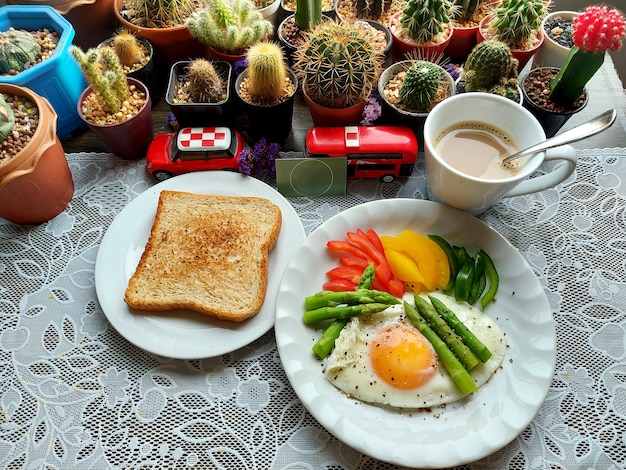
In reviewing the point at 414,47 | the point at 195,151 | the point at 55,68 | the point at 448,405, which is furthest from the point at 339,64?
the point at 448,405

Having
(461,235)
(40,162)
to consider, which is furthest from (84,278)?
(461,235)

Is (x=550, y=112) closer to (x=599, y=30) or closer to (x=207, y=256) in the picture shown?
(x=599, y=30)

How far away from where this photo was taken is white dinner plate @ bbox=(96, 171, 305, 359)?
1.47 metres

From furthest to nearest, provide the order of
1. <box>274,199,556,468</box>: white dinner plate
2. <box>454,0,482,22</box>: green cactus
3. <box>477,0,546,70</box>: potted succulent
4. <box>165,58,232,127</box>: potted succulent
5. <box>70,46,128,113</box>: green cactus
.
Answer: <box>454,0,482,22</box>: green cactus
<box>477,0,546,70</box>: potted succulent
<box>165,58,232,127</box>: potted succulent
<box>70,46,128,113</box>: green cactus
<box>274,199,556,468</box>: white dinner plate

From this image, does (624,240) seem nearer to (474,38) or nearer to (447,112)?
(447,112)

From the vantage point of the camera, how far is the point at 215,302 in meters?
1.53

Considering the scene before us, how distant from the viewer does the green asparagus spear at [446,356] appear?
1.34 metres

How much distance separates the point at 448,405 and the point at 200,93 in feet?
4.37

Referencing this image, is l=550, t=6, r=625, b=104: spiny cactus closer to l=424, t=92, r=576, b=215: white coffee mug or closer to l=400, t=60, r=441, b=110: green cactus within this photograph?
l=424, t=92, r=576, b=215: white coffee mug

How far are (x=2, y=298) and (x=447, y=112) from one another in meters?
1.60

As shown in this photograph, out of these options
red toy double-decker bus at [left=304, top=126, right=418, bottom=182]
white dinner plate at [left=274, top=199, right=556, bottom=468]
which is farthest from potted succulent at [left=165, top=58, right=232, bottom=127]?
white dinner plate at [left=274, top=199, right=556, bottom=468]

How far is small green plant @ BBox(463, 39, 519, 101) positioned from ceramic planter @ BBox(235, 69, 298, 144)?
0.65 metres

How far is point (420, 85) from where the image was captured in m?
1.71

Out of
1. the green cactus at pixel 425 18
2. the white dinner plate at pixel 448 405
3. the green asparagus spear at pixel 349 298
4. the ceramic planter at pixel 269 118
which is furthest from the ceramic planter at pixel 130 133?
the green cactus at pixel 425 18
